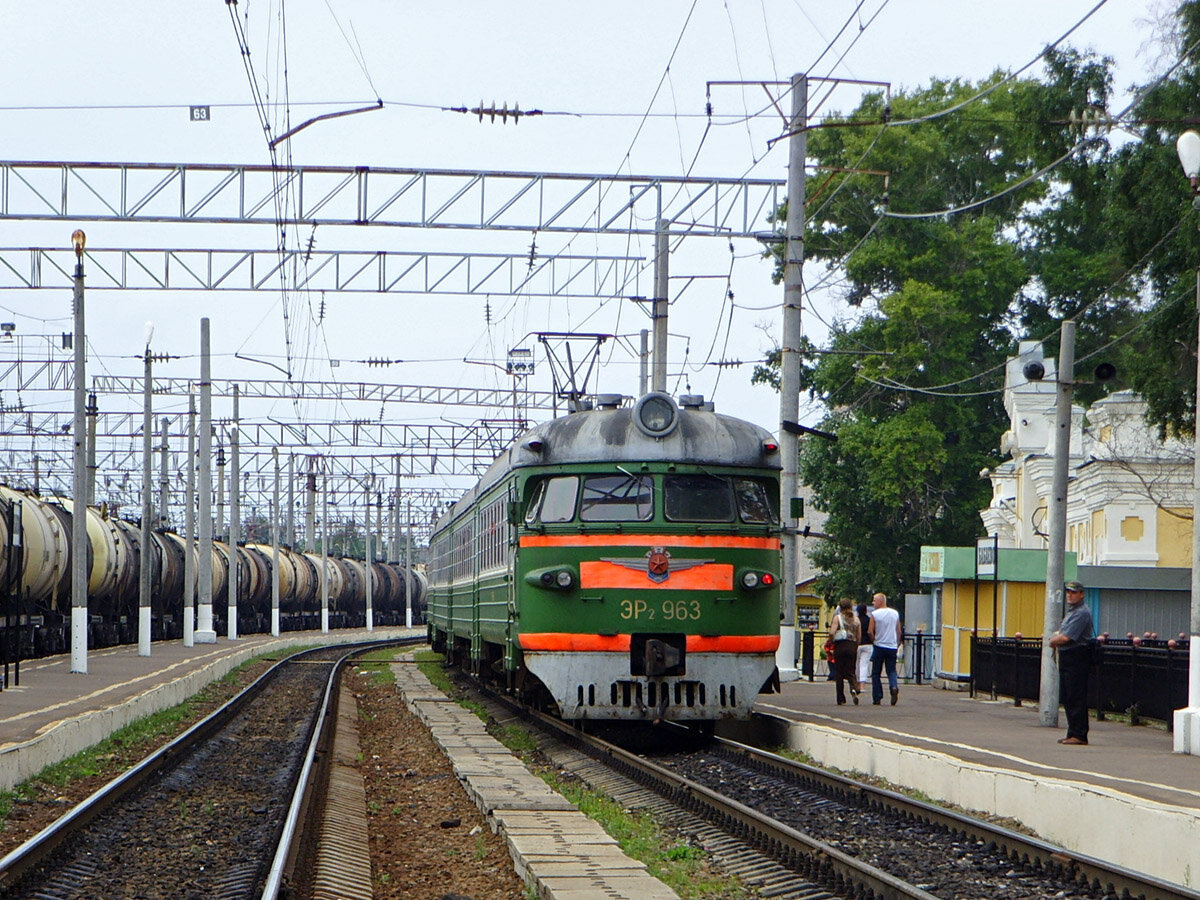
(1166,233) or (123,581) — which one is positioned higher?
(1166,233)

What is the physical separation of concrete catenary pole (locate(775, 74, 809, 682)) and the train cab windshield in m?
6.74

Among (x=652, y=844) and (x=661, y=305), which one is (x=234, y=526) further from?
(x=652, y=844)

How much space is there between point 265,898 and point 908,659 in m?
24.8

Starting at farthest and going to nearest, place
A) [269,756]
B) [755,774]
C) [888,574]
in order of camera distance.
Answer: [888,574], [269,756], [755,774]

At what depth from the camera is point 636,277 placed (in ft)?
93.7

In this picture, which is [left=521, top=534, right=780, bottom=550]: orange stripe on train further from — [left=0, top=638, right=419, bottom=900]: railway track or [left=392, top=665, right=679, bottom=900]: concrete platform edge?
[left=0, top=638, right=419, bottom=900]: railway track

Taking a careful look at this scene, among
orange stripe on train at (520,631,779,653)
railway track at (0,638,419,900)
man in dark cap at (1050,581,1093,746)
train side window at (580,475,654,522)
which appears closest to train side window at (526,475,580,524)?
train side window at (580,475,654,522)

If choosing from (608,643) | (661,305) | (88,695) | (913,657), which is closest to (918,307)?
(913,657)

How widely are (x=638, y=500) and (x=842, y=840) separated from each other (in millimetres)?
5636

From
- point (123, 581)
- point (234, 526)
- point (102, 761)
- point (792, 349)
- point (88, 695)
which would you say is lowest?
point (88, 695)

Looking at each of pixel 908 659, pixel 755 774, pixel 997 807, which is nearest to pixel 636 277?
pixel 908 659

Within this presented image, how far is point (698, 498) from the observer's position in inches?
584

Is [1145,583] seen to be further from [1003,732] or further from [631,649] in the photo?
[631,649]

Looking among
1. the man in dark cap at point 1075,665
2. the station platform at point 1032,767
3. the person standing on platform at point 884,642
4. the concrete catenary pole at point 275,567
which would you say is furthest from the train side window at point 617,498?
the concrete catenary pole at point 275,567
